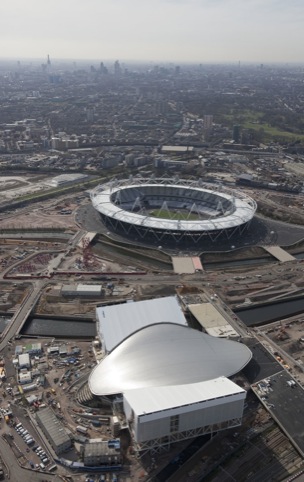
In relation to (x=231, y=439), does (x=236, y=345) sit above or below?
above

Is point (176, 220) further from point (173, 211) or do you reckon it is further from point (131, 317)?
point (131, 317)

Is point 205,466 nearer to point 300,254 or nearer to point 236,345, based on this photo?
point 236,345

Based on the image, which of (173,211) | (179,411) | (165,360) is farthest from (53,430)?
(173,211)

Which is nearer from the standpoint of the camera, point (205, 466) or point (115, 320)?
point (205, 466)

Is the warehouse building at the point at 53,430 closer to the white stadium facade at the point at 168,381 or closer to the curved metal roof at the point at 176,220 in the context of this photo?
the white stadium facade at the point at 168,381

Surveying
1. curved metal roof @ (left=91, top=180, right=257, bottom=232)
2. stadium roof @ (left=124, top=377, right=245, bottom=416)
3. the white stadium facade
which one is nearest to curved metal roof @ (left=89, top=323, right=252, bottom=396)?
the white stadium facade

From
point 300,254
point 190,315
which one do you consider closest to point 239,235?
point 300,254

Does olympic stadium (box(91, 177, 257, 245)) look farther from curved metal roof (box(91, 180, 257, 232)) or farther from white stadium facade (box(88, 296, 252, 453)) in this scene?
white stadium facade (box(88, 296, 252, 453))

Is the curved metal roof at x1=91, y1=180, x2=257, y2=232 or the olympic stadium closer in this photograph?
the curved metal roof at x1=91, y1=180, x2=257, y2=232
